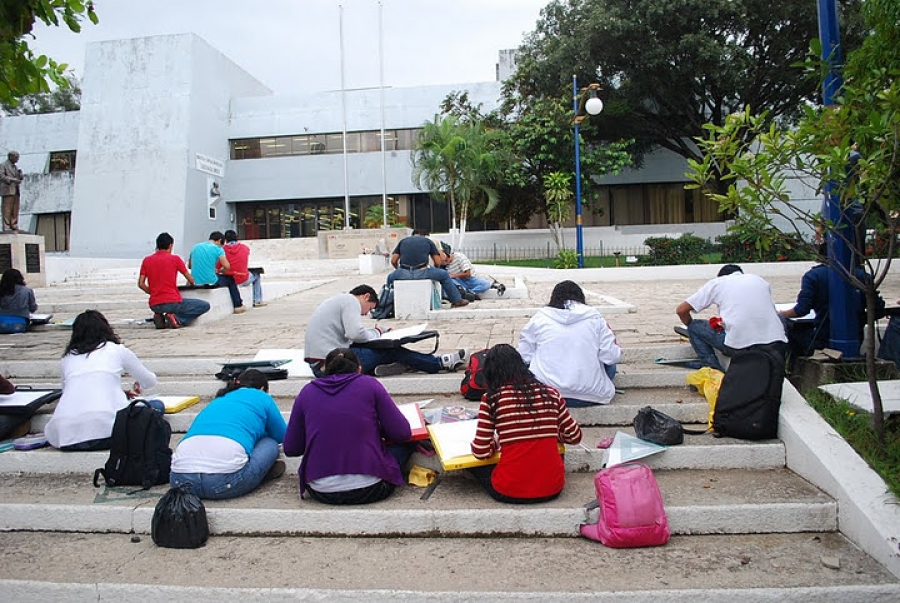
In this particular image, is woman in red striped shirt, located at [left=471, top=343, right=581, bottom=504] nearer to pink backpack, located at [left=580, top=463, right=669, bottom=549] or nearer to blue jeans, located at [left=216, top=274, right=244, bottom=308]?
pink backpack, located at [left=580, top=463, right=669, bottom=549]

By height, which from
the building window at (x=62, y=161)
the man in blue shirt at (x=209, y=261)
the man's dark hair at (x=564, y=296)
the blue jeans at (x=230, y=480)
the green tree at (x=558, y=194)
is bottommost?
the blue jeans at (x=230, y=480)

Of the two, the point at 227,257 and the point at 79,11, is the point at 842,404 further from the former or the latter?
the point at 227,257

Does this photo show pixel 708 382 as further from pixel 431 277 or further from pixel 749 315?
pixel 431 277

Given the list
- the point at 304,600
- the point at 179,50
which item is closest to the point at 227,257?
the point at 304,600

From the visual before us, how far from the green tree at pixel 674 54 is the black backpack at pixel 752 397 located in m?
22.2

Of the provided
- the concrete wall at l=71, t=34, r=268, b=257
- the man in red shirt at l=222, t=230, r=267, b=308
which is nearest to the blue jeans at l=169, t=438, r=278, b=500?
the man in red shirt at l=222, t=230, r=267, b=308

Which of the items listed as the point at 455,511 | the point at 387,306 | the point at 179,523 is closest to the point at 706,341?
the point at 455,511

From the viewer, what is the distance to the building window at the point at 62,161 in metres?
36.7

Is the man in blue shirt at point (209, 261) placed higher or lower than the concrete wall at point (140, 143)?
lower

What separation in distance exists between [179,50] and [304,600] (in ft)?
114

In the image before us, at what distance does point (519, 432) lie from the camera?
3.98 m

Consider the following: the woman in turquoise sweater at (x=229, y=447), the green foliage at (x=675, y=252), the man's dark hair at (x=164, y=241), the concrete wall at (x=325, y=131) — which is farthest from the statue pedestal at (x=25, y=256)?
the green foliage at (x=675, y=252)

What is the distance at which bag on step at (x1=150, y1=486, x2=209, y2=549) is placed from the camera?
388cm

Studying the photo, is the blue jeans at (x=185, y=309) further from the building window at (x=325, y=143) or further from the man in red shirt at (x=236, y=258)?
the building window at (x=325, y=143)
